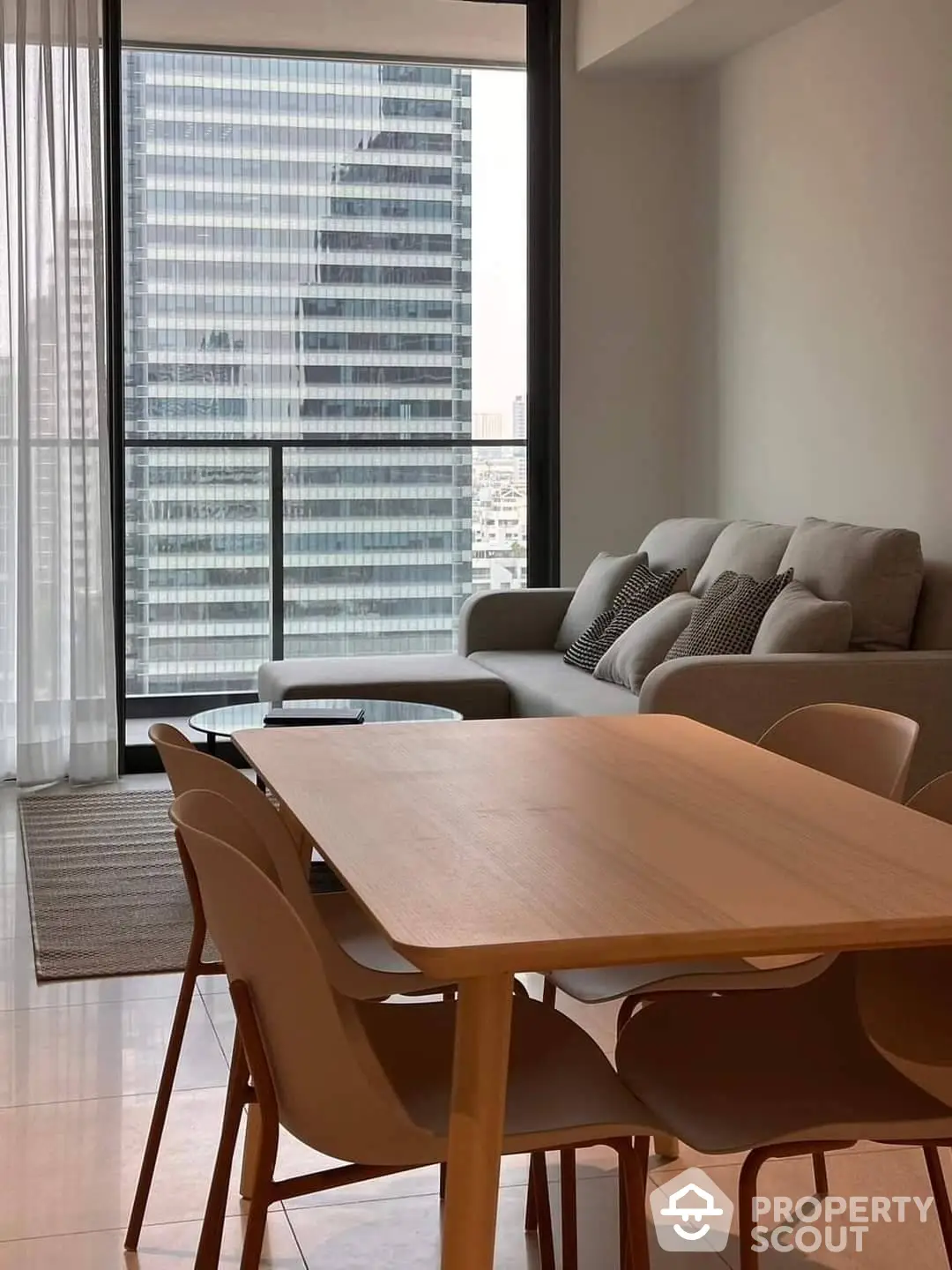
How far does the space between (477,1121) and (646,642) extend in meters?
3.57

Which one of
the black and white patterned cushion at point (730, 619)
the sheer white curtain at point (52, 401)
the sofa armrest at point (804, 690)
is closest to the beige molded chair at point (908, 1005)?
the sofa armrest at point (804, 690)

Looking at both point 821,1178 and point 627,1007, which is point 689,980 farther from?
point 821,1178

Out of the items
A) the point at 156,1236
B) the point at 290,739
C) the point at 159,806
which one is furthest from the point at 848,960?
the point at 159,806

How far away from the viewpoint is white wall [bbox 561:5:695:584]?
252 inches

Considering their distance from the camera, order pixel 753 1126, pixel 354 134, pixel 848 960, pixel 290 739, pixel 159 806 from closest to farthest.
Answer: pixel 753 1126
pixel 848 960
pixel 290 739
pixel 159 806
pixel 354 134

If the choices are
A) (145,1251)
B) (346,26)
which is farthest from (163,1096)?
(346,26)

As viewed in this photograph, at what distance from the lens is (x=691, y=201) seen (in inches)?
255

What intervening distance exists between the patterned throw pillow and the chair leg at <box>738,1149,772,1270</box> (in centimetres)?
365

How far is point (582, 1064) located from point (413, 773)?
556mm

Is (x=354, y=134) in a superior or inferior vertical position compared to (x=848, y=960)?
superior

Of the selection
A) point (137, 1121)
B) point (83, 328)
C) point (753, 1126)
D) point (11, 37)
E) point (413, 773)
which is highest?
point (11, 37)

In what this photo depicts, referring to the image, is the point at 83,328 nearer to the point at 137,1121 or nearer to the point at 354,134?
the point at 354,134

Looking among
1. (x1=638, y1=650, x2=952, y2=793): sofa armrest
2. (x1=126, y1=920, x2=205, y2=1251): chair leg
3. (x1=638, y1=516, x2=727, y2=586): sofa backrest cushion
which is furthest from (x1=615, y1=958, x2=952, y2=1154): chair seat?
(x1=638, y1=516, x2=727, y2=586): sofa backrest cushion

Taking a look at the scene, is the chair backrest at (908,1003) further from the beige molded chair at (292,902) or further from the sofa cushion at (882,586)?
the sofa cushion at (882,586)
